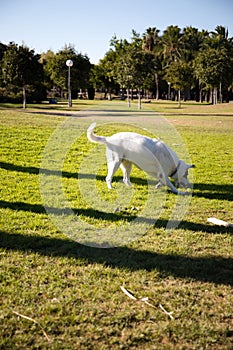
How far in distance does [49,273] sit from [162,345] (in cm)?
190

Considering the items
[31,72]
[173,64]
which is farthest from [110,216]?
[173,64]

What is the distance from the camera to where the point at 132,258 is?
5348 millimetres

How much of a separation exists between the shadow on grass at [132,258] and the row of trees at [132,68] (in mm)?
34867

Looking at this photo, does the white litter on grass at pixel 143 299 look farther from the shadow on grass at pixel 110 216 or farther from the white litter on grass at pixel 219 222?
the white litter on grass at pixel 219 222

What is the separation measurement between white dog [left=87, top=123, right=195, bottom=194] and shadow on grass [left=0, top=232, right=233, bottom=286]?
270 cm

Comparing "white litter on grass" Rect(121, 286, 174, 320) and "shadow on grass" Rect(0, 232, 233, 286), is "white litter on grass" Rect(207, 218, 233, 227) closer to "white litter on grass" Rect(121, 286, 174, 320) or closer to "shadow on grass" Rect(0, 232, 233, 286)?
"shadow on grass" Rect(0, 232, 233, 286)

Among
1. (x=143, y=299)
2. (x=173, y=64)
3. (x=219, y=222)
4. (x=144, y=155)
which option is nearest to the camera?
(x=143, y=299)

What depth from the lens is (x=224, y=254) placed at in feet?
18.2

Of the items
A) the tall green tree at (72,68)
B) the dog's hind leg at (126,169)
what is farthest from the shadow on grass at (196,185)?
the tall green tree at (72,68)

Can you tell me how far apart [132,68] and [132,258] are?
153 ft

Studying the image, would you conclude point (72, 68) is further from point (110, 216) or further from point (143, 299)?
point (143, 299)

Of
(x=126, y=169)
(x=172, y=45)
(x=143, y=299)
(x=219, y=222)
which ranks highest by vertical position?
(x=172, y=45)

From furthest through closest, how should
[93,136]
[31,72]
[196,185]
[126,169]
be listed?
[31,72] → [196,185] → [126,169] → [93,136]

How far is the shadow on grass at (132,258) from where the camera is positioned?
4.94 meters
